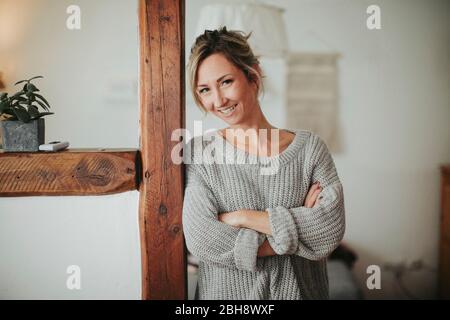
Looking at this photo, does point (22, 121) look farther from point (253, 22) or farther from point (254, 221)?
point (253, 22)

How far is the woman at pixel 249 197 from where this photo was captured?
1075 millimetres

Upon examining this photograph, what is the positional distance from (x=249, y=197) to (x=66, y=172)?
1.94ft

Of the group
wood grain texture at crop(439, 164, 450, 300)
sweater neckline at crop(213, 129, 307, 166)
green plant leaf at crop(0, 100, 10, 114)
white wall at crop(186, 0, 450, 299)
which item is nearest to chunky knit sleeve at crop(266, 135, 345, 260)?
sweater neckline at crop(213, 129, 307, 166)

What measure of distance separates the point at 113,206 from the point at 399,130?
1.61 metres

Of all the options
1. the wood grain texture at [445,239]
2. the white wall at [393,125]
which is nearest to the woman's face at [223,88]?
the white wall at [393,125]

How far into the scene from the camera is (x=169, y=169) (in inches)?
46.9

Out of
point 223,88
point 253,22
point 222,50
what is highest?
point 253,22

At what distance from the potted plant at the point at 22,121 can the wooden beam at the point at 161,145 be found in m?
0.33

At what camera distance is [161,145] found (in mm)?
1188

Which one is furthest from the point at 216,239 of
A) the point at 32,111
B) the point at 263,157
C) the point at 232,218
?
the point at 32,111

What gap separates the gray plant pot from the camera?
3.78 feet

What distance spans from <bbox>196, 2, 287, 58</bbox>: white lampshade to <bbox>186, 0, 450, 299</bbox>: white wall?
438 millimetres

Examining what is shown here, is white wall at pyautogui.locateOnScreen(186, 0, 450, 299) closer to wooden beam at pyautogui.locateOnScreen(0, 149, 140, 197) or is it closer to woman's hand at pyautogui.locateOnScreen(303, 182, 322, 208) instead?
woman's hand at pyautogui.locateOnScreen(303, 182, 322, 208)

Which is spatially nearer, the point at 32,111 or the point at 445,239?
the point at 32,111
